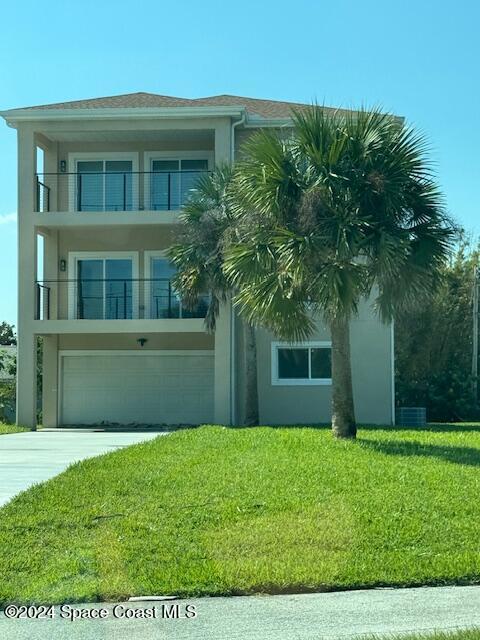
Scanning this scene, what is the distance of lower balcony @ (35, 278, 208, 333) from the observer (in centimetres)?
2597

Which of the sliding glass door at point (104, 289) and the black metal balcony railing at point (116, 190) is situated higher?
the black metal balcony railing at point (116, 190)

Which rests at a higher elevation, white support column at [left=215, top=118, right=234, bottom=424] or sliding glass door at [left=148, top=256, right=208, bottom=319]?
sliding glass door at [left=148, top=256, right=208, bottom=319]

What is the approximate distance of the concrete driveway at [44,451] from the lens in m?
12.8

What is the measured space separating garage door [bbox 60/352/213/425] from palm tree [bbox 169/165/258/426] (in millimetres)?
3078

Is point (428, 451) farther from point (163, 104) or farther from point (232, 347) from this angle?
point (163, 104)

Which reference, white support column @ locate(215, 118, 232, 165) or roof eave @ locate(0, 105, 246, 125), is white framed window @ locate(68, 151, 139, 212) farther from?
white support column @ locate(215, 118, 232, 165)

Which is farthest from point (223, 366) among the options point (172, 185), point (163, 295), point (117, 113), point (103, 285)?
point (117, 113)

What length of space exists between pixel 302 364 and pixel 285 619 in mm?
19562

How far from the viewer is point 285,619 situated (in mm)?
6465

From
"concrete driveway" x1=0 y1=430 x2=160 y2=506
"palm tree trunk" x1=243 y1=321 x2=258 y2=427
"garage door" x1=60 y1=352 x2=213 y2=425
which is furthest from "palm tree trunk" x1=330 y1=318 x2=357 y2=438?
"garage door" x1=60 y1=352 x2=213 y2=425

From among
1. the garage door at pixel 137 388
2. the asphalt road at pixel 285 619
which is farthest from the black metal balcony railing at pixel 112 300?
the asphalt road at pixel 285 619

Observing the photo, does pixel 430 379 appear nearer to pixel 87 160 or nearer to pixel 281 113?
pixel 281 113

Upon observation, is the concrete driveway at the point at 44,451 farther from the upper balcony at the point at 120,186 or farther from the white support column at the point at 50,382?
the upper balcony at the point at 120,186

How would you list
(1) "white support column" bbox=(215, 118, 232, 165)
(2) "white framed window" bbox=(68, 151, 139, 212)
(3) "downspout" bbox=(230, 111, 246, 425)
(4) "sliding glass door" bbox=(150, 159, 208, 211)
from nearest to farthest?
(3) "downspout" bbox=(230, 111, 246, 425) → (1) "white support column" bbox=(215, 118, 232, 165) → (4) "sliding glass door" bbox=(150, 159, 208, 211) → (2) "white framed window" bbox=(68, 151, 139, 212)
